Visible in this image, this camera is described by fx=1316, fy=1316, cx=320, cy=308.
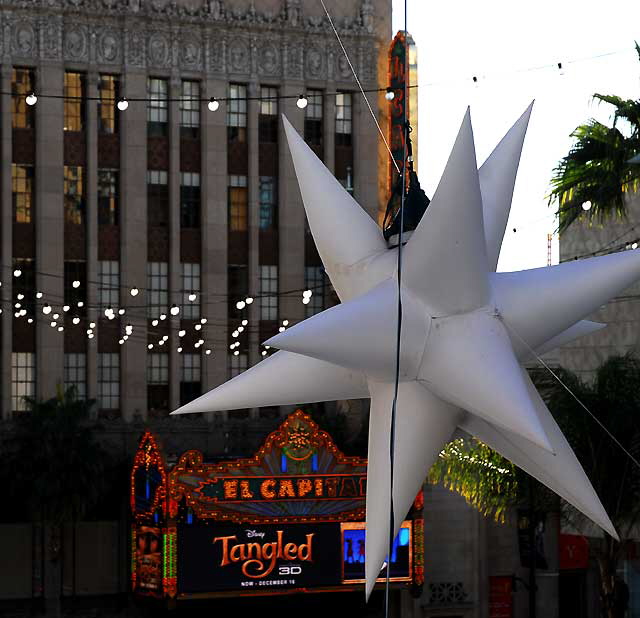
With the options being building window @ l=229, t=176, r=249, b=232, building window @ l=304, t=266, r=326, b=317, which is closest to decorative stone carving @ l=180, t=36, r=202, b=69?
building window @ l=229, t=176, r=249, b=232

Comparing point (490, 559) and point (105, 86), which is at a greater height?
point (105, 86)

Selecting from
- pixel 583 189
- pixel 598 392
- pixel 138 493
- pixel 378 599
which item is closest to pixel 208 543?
pixel 138 493

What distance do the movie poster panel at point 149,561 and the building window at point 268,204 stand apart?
14.1m

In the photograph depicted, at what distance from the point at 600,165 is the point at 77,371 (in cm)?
2775

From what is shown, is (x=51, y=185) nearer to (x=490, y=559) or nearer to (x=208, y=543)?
(x=208, y=543)

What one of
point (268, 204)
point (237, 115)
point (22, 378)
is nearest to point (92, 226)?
point (22, 378)

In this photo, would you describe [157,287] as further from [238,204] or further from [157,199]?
[238,204]

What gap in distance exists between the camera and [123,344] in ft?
148

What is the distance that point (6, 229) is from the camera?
44344mm

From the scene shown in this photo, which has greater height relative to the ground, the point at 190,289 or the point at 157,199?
the point at 157,199

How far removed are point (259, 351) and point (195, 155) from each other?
7299 millimetres

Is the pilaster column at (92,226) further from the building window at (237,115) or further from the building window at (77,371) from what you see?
the building window at (237,115)

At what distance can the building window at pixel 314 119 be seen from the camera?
47875 mm

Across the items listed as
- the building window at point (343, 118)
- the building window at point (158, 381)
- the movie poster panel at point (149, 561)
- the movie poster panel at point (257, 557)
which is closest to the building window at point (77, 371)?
the building window at point (158, 381)
